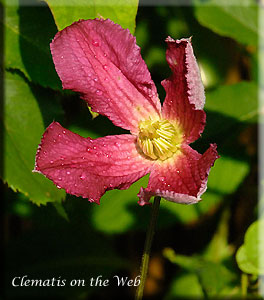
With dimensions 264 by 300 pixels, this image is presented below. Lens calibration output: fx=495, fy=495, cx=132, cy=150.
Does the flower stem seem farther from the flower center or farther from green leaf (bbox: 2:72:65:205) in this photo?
green leaf (bbox: 2:72:65:205)

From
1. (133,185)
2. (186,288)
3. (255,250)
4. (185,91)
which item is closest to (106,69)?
(185,91)

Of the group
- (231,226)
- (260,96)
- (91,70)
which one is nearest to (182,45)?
(91,70)

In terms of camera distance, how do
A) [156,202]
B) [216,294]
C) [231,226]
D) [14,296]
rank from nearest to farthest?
[156,202] < [216,294] < [14,296] < [231,226]

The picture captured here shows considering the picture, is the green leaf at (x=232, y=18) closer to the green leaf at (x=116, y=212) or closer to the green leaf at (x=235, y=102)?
the green leaf at (x=235, y=102)

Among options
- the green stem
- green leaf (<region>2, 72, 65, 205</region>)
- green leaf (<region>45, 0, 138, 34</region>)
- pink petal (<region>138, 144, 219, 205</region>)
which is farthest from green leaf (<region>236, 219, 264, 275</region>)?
green leaf (<region>45, 0, 138, 34</region>)

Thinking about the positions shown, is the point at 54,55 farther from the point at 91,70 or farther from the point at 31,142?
the point at 31,142
